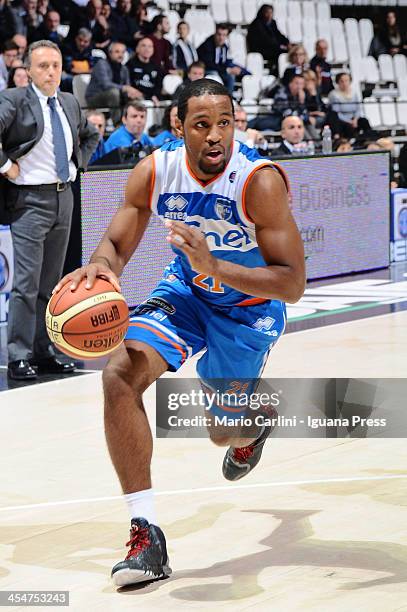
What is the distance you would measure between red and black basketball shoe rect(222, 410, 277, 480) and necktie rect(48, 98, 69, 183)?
313 cm

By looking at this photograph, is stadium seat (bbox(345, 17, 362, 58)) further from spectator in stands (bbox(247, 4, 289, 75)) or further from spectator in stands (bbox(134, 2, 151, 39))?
spectator in stands (bbox(134, 2, 151, 39))

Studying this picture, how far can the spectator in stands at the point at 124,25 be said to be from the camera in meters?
15.6

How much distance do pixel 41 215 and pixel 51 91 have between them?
80 cm

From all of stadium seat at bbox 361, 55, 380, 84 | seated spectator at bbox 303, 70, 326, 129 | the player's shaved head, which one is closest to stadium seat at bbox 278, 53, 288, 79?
seated spectator at bbox 303, 70, 326, 129

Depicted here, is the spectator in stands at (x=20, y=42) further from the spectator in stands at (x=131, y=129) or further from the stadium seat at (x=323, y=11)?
the stadium seat at (x=323, y=11)

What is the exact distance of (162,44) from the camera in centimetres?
1574

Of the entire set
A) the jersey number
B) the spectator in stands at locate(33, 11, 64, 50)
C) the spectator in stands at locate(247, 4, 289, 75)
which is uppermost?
the spectator in stands at locate(247, 4, 289, 75)

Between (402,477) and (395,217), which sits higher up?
(395,217)

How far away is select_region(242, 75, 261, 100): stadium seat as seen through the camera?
17031 mm

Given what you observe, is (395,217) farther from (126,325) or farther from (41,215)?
(126,325)

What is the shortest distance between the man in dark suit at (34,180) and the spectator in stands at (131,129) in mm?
2935

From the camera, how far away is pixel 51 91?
24.2 feet

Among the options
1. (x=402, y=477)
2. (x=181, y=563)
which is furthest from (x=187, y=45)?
(x=181, y=563)

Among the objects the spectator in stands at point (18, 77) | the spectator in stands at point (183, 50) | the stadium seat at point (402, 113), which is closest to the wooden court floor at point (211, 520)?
the spectator in stands at point (18, 77)
